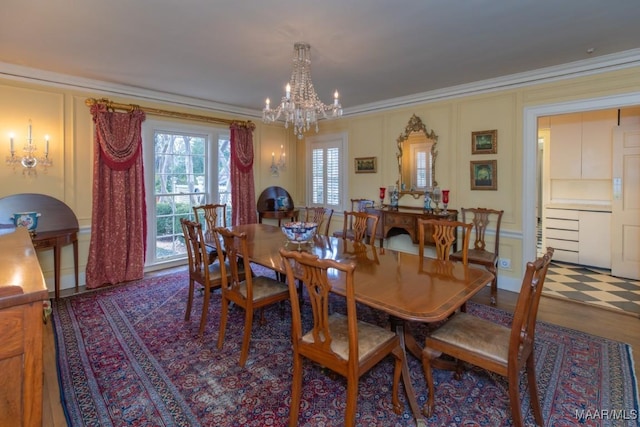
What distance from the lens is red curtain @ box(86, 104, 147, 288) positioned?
403 centimetres

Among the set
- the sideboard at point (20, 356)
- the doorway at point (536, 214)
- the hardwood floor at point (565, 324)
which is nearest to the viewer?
the sideboard at point (20, 356)

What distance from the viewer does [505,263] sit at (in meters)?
4.07

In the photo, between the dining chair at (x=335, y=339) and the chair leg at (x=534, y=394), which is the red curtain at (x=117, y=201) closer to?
the dining chair at (x=335, y=339)

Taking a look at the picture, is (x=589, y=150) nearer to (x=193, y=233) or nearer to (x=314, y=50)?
(x=314, y=50)

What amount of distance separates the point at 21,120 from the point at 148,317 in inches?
104

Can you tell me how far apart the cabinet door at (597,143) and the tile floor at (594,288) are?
4.81 ft

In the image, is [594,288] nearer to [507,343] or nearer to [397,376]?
[507,343]

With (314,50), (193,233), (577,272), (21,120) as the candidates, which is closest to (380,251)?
(193,233)

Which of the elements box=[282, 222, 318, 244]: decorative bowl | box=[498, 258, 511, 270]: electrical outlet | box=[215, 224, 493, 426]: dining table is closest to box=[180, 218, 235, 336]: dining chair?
box=[215, 224, 493, 426]: dining table

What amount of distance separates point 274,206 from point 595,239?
500 cm

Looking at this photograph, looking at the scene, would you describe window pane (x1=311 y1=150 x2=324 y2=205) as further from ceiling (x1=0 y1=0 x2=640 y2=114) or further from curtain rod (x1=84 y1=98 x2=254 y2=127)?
ceiling (x1=0 y1=0 x2=640 y2=114)

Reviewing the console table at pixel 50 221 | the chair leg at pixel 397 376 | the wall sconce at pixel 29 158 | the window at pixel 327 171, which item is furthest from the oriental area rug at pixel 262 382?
the window at pixel 327 171

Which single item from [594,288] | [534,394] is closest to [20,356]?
[534,394]

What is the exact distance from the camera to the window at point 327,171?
18.9 ft
